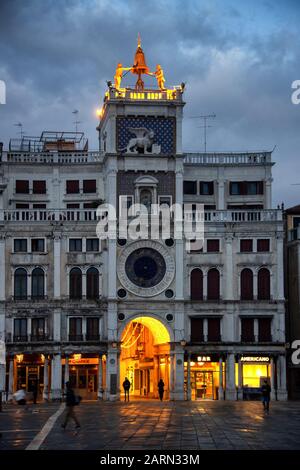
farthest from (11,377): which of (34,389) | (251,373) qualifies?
(251,373)

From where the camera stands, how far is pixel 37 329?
273ft

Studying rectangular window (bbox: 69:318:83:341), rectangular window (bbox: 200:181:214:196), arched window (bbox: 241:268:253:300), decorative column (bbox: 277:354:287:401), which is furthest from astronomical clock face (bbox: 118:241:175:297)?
decorative column (bbox: 277:354:287:401)

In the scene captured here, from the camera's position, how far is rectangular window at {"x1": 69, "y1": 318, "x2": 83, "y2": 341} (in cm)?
8306

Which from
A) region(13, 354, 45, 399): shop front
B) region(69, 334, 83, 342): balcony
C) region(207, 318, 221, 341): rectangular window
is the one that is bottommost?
region(13, 354, 45, 399): shop front

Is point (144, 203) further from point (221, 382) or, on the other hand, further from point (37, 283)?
point (221, 382)

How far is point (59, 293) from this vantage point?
83.4 meters

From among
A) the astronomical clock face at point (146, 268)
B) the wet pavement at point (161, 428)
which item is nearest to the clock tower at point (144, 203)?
the astronomical clock face at point (146, 268)

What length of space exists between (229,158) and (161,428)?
47345 millimetres

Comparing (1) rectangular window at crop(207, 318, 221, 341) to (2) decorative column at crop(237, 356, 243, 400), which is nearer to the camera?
(2) decorative column at crop(237, 356, 243, 400)

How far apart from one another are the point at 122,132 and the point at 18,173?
1076 cm

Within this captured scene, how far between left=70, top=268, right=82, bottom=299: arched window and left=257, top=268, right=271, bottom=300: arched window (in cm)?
1534

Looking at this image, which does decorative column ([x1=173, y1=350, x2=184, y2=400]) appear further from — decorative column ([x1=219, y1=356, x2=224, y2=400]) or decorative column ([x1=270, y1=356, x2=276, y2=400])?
decorative column ([x1=270, y1=356, x2=276, y2=400])
